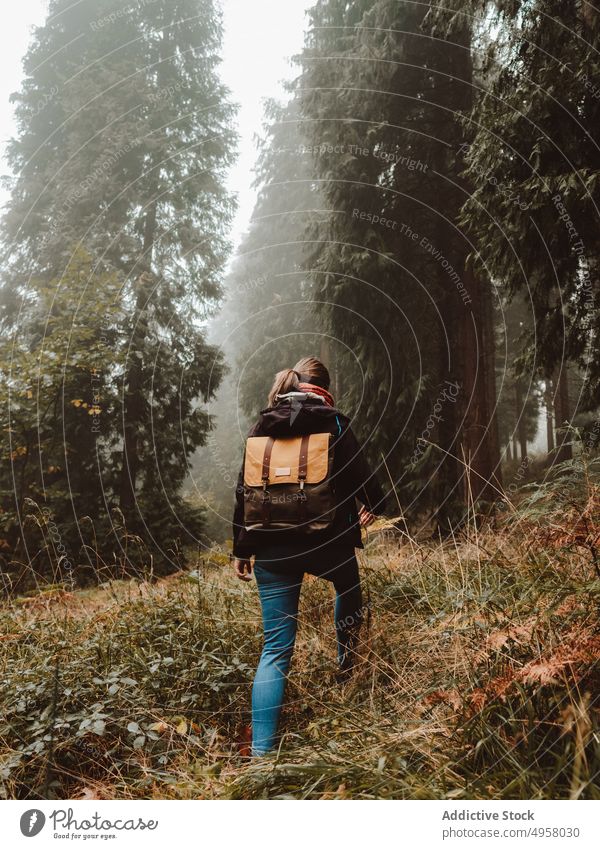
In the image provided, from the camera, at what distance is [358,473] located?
2.79 meters

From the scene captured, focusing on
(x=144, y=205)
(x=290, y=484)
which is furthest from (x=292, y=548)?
(x=144, y=205)

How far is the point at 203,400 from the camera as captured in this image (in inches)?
372

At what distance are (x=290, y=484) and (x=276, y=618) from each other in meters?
Result: 0.72

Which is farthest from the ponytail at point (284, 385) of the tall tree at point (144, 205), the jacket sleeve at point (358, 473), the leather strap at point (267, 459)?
the tall tree at point (144, 205)

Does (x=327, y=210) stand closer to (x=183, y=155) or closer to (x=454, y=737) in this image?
(x=183, y=155)

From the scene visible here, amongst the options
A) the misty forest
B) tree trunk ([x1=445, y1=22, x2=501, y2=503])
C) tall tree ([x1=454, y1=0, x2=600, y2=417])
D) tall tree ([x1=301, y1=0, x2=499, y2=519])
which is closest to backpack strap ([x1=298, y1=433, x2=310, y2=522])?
the misty forest

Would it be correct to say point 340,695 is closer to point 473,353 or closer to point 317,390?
point 317,390

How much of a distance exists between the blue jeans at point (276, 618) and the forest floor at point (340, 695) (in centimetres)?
14

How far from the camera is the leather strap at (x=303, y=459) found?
263 centimetres

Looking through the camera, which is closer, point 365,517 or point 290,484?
point 290,484

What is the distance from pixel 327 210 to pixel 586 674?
8.03 meters

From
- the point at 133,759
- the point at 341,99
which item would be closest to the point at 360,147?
the point at 341,99

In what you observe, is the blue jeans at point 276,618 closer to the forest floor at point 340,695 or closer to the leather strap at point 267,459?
the forest floor at point 340,695

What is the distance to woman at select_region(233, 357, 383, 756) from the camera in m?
2.54
